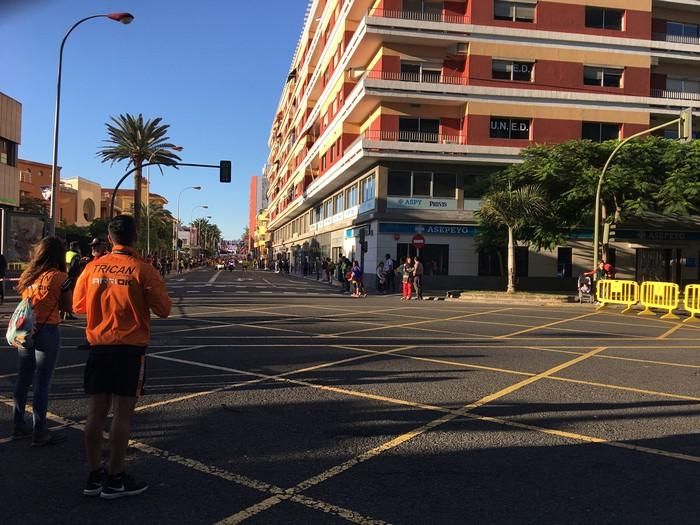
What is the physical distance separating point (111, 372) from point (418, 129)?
3003cm

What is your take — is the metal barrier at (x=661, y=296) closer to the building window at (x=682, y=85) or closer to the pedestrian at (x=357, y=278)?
the pedestrian at (x=357, y=278)

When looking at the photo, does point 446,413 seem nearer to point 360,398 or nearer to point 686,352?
point 360,398

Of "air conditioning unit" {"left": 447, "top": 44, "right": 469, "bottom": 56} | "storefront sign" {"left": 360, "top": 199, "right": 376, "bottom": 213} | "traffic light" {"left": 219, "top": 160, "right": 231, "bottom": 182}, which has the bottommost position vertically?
"storefront sign" {"left": 360, "top": 199, "right": 376, "bottom": 213}

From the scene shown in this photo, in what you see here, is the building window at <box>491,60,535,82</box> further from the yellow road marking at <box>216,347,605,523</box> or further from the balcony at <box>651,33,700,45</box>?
the yellow road marking at <box>216,347,605,523</box>

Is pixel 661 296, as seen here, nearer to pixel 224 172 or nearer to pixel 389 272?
pixel 389 272

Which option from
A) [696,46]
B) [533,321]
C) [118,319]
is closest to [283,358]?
[118,319]

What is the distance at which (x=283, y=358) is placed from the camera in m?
8.82

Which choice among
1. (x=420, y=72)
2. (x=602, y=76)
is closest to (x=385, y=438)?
(x=420, y=72)

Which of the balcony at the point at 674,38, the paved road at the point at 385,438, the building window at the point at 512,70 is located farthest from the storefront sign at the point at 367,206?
the paved road at the point at 385,438

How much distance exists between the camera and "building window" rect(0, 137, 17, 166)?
28656mm

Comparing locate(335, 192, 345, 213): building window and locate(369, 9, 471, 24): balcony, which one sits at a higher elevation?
locate(369, 9, 471, 24): balcony

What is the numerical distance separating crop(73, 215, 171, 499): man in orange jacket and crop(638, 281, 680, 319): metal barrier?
56.0 feet

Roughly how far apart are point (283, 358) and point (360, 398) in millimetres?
2655

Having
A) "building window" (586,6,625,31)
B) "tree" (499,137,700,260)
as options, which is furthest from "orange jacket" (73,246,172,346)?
"building window" (586,6,625,31)
